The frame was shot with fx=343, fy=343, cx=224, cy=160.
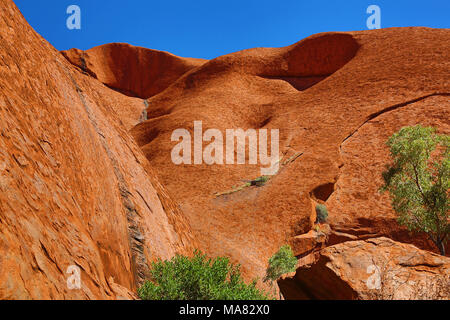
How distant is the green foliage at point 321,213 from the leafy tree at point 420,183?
699 cm

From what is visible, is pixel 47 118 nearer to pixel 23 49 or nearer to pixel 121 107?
pixel 23 49

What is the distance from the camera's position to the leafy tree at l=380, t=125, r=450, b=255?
1628 centimetres

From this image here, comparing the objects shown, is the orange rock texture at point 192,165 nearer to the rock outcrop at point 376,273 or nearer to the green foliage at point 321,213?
the rock outcrop at point 376,273

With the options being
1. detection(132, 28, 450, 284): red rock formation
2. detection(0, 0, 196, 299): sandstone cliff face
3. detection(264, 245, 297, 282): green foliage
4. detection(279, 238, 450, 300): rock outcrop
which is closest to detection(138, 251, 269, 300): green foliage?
detection(0, 0, 196, 299): sandstone cliff face

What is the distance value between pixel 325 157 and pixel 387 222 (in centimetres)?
832

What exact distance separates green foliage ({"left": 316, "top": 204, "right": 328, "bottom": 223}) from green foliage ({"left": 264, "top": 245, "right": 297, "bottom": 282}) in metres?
6.04

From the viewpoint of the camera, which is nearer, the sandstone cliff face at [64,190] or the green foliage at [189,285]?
the sandstone cliff face at [64,190]

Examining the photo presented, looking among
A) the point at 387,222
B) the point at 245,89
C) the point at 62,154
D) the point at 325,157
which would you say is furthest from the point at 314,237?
the point at 245,89

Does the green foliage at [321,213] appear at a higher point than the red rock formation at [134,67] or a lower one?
lower

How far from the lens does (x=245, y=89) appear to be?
50625 mm

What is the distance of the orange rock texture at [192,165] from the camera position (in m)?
6.80

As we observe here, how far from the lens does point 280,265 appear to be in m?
19.5

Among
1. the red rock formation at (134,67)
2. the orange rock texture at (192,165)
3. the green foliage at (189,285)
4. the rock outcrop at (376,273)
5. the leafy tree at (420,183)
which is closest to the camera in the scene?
the orange rock texture at (192,165)

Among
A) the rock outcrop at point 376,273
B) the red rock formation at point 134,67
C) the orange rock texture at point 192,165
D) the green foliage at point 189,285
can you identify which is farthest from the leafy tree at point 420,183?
the red rock formation at point 134,67
